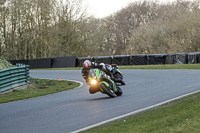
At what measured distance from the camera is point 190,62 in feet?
113

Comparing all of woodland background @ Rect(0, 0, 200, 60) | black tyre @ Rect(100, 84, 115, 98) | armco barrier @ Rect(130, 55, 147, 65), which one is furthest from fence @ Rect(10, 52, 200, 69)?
black tyre @ Rect(100, 84, 115, 98)

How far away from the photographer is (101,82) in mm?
10867

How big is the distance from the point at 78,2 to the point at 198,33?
1845 centimetres

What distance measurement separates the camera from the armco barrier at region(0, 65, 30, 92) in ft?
53.6

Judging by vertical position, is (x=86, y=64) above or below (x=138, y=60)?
above

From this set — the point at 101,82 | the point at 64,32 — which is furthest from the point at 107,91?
the point at 64,32

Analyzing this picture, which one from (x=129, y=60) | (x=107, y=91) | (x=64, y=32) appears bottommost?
(x=107, y=91)

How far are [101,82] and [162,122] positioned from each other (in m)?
4.57

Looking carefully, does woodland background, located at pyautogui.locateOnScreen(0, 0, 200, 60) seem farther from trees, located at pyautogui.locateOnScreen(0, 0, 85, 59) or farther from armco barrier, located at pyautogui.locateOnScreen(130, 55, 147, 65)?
armco barrier, located at pyautogui.locateOnScreen(130, 55, 147, 65)

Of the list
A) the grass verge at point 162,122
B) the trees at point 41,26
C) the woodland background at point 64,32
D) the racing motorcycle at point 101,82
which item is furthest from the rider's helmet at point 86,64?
the trees at point 41,26

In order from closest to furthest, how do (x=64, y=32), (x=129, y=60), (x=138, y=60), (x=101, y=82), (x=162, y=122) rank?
(x=162, y=122) < (x=101, y=82) < (x=138, y=60) < (x=129, y=60) < (x=64, y=32)

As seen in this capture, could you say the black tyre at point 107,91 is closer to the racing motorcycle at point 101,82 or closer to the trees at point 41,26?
the racing motorcycle at point 101,82

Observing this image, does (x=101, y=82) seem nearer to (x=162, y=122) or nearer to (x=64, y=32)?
(x=162, y=122)

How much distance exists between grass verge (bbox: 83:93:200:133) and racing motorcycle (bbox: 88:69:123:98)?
2.77 meters
